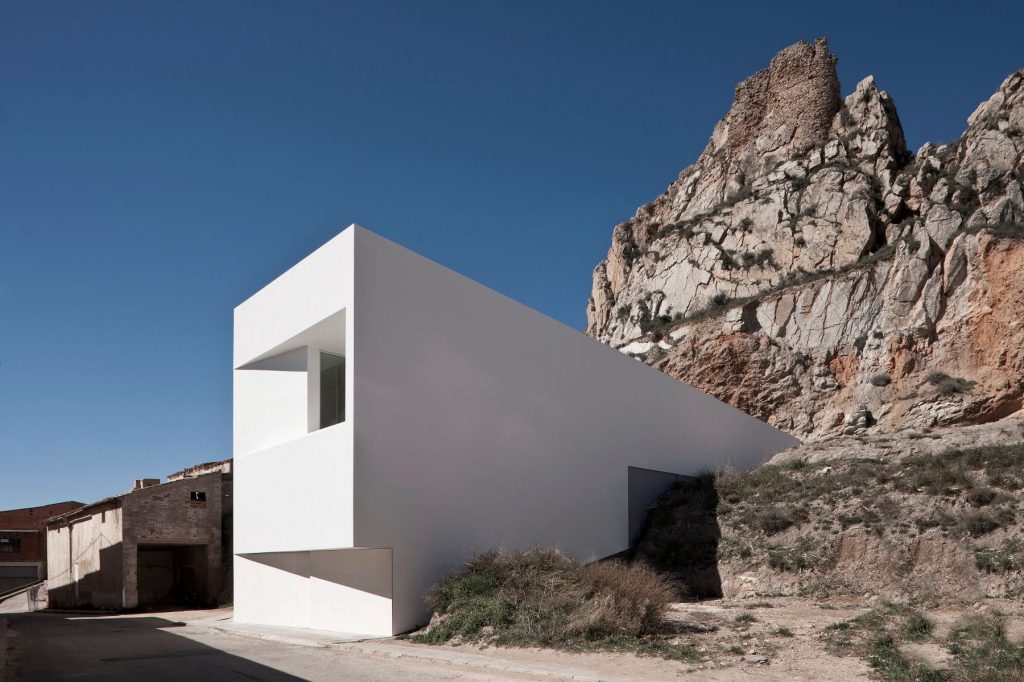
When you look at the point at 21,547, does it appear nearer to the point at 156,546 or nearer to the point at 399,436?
the point at 156,546

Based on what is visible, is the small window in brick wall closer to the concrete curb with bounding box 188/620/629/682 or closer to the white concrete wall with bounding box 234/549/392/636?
the white concrete wall with bounding box 234/549/392/636

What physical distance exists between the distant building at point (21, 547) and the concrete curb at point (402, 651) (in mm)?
33690

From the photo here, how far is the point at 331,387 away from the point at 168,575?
15868mm

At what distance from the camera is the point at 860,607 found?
15.6 metres

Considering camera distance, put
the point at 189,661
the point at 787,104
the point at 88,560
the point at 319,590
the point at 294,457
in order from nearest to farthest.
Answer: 1. the point at 189,661
2. the point at 294,457
3. the point at 319,590
4. the point at 88,560
5. the point at 787,104

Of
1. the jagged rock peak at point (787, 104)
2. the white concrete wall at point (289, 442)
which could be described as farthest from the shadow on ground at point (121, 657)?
the jagged rock peak at point (787, 104)

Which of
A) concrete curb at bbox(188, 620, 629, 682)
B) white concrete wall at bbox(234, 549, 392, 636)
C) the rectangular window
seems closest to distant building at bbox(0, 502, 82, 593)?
white concrete wall at bbox(234, 549, 392, 636)

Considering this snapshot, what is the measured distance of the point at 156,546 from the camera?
27516mm

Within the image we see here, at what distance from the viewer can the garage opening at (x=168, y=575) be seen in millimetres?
26625

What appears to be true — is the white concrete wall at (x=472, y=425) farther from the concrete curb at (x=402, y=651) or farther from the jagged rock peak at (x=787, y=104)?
the jagged rock peak at (x=787, y=104)

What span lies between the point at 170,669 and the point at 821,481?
57.5 feet

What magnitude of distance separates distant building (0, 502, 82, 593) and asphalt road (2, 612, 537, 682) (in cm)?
3109

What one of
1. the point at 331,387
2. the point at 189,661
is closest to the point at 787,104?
Answer: the point at 331,387

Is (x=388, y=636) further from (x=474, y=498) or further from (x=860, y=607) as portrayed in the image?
(x=860, y=607)
